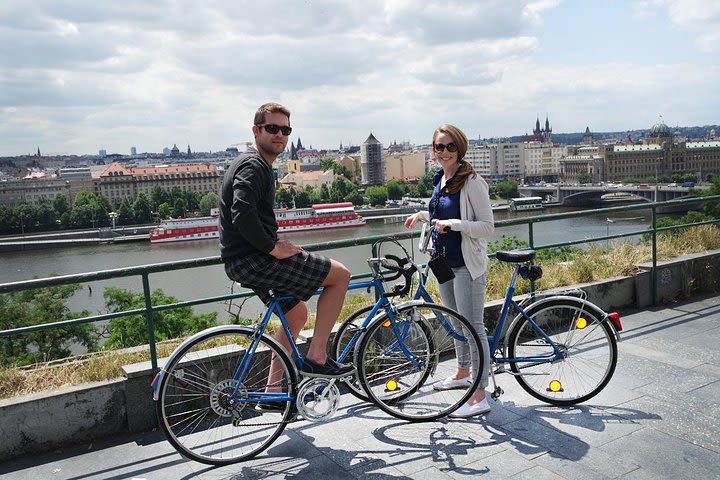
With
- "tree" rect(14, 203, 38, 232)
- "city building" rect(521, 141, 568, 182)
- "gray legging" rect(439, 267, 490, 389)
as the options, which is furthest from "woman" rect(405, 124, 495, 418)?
"city building" rect(521, 141, 568, 182)

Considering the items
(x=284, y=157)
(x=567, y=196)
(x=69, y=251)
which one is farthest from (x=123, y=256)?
(x=284, y=157)

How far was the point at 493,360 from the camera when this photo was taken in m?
3.32

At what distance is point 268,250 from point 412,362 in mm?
973

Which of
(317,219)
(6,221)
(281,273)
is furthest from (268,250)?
(6,221)

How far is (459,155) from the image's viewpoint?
3.13 meters

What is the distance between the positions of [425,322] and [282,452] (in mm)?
853

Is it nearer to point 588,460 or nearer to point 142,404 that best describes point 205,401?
point 142,404

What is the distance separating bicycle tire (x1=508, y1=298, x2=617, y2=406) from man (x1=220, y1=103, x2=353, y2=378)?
Result: 3.05 feet

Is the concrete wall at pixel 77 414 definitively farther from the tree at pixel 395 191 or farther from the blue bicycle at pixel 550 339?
the tree at pixel 395 191

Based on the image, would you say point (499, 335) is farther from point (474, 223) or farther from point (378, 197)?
point (378, 197)

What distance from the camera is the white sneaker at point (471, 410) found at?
3.15 m

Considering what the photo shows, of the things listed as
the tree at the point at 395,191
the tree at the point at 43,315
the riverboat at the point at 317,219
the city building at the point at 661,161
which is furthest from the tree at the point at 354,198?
the tree at the point at 43,315

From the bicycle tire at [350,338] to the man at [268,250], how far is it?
258mm

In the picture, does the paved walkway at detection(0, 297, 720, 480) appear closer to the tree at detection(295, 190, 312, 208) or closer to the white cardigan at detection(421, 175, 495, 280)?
the white cardigan at detection(421, 175, 495, 280)
